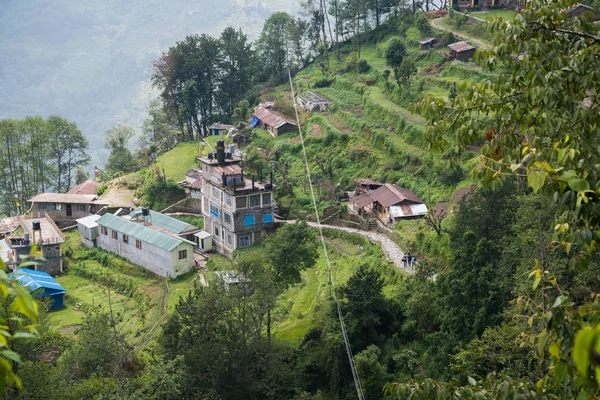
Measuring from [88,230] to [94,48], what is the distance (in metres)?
121

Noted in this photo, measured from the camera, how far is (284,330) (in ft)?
87.4

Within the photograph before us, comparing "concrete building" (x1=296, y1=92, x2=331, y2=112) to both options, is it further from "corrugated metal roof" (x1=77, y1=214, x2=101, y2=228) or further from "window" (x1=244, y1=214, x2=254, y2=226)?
"corrugated metal roof" (x1=77, y1=214, x2=101, y2=228)

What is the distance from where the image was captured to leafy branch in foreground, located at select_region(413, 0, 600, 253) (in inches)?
221

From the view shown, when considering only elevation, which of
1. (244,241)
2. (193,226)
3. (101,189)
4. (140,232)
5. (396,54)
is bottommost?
(244,241)

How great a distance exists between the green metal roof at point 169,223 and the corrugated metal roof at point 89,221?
8.40 feet

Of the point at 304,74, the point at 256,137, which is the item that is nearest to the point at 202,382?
the point at 256,137

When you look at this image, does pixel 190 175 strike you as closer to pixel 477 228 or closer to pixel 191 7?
pixel 477 228

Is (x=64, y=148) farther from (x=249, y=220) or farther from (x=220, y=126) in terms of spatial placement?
(x=249, y=220)

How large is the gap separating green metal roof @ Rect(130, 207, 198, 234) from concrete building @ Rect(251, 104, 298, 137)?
10769 millimetres

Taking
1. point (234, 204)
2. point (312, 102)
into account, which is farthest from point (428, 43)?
point (234, 204)

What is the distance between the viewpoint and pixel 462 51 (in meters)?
44.5

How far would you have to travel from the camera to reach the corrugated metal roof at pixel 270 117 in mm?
46300

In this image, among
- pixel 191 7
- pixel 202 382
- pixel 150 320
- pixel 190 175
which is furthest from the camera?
pixel 191 7

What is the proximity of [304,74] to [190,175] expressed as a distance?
17387 mm
